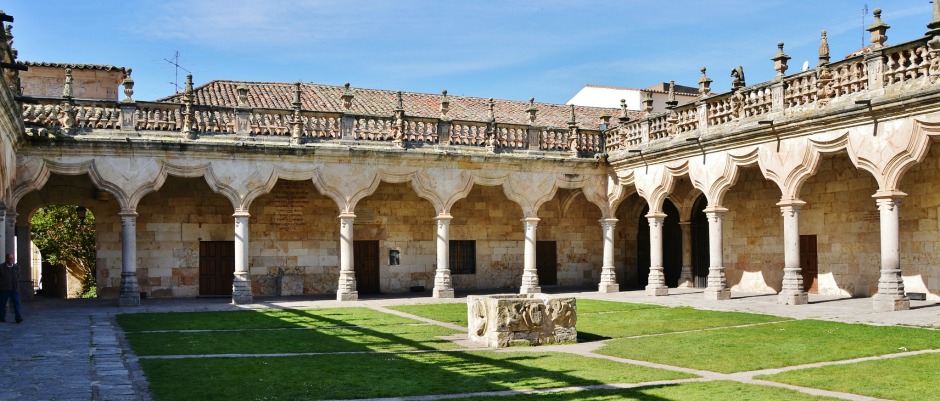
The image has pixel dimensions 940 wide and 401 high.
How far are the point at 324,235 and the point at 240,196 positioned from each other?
12.7 ft

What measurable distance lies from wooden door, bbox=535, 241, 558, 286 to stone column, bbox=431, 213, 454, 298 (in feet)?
16.5

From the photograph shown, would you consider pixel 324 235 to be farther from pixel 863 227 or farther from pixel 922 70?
pixel 922 70

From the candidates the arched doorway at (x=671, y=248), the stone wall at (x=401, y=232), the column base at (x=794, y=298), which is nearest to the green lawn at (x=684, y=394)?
the column base at (x=794, y=298)

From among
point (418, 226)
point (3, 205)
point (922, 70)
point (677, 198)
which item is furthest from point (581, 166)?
point (3, 205)

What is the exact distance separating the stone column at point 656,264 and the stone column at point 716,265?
210 centimetres

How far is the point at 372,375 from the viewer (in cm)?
976

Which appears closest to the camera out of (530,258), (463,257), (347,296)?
(347,296)

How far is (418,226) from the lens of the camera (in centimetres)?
2572

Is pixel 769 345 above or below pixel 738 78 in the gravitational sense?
below

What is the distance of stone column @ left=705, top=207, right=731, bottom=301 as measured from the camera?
2005cm

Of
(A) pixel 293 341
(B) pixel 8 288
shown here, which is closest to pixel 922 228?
(A) pixel 293 341

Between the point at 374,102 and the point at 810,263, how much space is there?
44.0 ft

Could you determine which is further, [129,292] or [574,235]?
[574,235]

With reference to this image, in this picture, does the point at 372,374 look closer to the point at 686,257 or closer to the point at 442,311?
the point at 442,311
